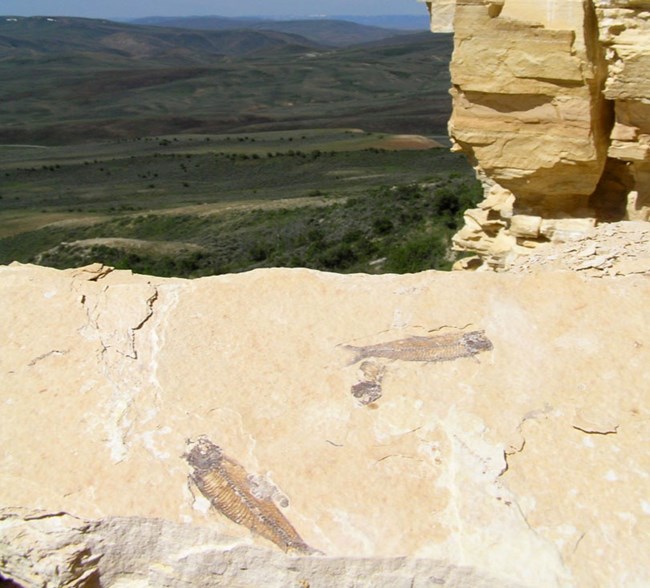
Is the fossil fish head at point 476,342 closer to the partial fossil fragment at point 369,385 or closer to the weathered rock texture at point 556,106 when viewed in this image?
the partial fossil fragment at point 369,385

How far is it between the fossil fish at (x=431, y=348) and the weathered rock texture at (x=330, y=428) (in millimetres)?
15

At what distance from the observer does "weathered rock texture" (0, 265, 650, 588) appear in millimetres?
4832

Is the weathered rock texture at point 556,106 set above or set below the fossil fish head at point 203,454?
above

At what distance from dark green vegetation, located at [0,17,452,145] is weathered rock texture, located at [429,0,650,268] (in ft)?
222

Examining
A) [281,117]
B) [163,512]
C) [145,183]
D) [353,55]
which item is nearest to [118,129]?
[281,117]

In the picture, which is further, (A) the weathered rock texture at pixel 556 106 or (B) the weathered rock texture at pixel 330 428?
(A) the weathered rock texture at pixel 556 106

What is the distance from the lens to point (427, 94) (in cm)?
10538

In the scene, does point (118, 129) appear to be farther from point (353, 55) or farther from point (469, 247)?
point (469, 247)

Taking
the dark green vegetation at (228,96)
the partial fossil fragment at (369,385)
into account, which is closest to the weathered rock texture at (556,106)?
the partial fossil fragment at (369,385)

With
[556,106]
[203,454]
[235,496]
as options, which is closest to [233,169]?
→ [556,106]

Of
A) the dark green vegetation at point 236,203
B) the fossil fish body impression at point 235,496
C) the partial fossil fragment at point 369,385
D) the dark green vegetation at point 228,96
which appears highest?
the partial fossil fragment at point 369,385

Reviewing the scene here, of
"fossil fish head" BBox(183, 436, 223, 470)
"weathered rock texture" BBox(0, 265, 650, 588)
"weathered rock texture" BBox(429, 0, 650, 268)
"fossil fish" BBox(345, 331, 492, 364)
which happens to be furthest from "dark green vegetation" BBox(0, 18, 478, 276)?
"fossil fish head" BBox(183, 436, 223, 470)

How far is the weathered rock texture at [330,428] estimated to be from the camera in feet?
15.9

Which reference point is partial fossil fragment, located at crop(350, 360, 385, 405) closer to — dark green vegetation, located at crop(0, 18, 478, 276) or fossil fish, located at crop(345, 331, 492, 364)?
fossil fish, located at crop(345, 331, 492, 364)
